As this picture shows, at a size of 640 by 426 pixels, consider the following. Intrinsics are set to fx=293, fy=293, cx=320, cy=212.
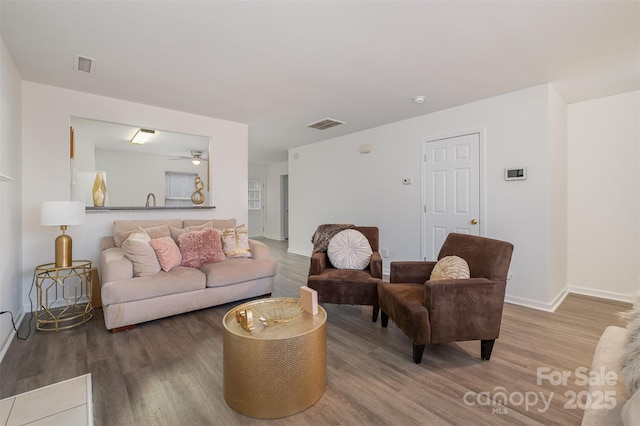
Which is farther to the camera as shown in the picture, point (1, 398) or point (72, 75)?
point (72, 75)

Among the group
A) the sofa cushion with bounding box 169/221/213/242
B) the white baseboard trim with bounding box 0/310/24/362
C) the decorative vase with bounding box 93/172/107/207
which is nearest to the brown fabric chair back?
the sofa cushion with bounding box 169/221/213/242

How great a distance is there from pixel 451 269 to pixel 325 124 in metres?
3.16

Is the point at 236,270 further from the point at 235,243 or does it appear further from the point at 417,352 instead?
the point at 417,352

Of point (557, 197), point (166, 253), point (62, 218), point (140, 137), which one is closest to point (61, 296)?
point (62, 218)

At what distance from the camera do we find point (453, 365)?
2.06 meters

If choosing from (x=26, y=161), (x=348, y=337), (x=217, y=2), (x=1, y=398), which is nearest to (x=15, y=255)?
(x=26, y=161)

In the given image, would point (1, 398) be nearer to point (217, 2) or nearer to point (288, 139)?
point (217, 2)

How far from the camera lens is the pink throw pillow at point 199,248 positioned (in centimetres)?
318

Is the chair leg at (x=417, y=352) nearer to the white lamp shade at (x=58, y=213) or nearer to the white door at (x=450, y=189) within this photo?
the white door at (x=450, y=189)

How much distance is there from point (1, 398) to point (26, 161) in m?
2.35

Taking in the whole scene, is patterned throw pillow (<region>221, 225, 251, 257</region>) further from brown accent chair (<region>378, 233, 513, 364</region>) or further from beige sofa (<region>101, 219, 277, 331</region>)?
brown accent chair (<region>378, 233, 513, 364</region>)

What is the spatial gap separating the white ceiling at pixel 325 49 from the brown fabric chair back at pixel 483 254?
1.59 m

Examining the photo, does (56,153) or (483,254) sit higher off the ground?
(56,153)

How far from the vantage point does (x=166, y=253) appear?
296 centimetres
